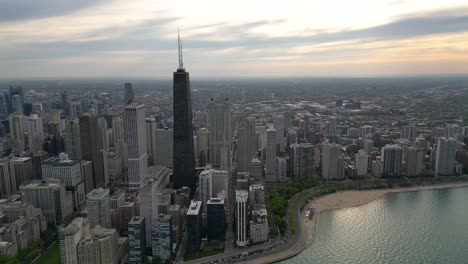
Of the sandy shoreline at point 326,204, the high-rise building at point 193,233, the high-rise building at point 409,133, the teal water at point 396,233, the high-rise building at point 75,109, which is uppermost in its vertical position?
the high-rise building at point 75,109

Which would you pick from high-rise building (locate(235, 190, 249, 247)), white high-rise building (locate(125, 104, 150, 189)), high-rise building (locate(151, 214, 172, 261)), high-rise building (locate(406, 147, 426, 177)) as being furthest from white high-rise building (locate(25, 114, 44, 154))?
high-rise building (locate(406, 147, 426, 177))

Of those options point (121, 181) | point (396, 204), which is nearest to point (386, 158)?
point (396, 204)

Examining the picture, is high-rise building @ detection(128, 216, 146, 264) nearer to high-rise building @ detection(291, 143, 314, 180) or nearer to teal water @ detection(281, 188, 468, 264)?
teal water @ detection(281, 188, 468, 264)

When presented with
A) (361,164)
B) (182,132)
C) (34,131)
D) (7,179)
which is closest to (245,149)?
(182,132)

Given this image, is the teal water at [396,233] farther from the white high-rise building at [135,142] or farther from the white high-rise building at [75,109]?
the white high-rise building at [75,109]

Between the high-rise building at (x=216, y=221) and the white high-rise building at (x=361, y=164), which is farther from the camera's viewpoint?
the white high-rise building at (x=361, y=164)

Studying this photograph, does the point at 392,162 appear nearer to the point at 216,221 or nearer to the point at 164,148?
the point at 216,221

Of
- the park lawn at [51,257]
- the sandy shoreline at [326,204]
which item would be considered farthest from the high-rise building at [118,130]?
the sandy shoreline at [326,204]
